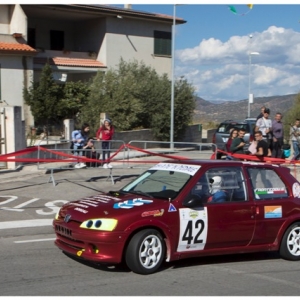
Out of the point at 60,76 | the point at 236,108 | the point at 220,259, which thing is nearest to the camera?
the point at 220,259

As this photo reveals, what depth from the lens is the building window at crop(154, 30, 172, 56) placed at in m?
38.2

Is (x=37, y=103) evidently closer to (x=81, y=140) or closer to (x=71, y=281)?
(x=81, y=140)

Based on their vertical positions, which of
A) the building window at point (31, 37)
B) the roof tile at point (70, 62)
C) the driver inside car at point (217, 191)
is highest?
the building window at point (31, 37)

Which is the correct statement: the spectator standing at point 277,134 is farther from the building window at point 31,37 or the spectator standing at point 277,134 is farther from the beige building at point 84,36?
the building window at point 31,37

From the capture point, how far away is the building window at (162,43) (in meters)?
38.2

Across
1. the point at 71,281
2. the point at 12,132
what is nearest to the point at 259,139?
the point at 12,132

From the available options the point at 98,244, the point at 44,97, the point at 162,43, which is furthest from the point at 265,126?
the point at 162,43

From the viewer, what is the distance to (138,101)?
30.1 metres

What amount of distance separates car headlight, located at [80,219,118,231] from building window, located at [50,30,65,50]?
30.8 meters

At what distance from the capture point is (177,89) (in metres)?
32.0

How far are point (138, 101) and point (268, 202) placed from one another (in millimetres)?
21929

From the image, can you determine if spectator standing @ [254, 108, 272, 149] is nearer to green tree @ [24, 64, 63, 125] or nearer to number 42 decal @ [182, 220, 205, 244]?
number 42 decal @ [182, 220, 205, 244]

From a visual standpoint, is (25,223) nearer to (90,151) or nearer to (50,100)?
(90,151)

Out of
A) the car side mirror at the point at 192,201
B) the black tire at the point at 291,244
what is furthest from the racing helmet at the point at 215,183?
the black tire at the point at 291,244
